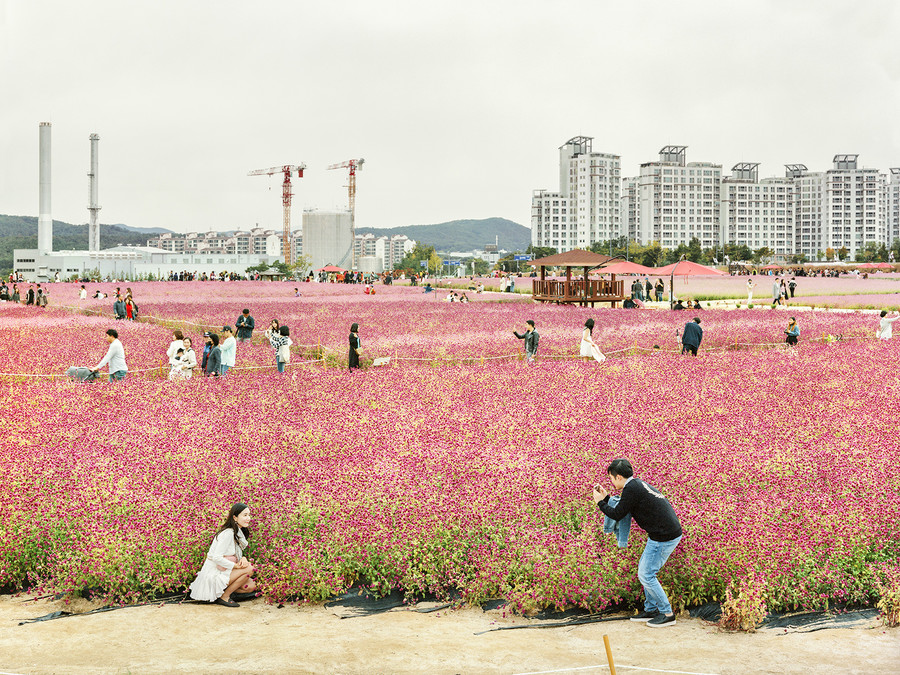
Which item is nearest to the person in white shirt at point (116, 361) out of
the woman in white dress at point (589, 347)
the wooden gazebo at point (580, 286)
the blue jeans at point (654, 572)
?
the woman in white dress at point (589, 347)

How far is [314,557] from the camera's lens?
8.12m

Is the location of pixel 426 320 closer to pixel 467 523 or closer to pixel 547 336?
pixel 547 336

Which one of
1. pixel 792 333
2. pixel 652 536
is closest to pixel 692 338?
pixel 792 333

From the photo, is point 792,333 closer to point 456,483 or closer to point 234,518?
point 456,483

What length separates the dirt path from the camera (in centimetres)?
646

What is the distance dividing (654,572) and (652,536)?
12.3 inches

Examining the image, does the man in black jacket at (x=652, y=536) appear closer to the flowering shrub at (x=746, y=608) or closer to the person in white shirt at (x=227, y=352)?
the flowering shrub at (x=746, y=608)

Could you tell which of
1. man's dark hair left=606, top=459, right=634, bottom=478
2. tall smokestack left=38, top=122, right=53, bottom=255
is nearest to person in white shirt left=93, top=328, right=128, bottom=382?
man's dark hair left=606, top=459, right=634, bottom=478

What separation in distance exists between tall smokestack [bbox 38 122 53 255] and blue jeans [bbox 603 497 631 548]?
152028 millimetres

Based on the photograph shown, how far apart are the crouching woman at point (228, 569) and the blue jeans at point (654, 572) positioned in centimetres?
363

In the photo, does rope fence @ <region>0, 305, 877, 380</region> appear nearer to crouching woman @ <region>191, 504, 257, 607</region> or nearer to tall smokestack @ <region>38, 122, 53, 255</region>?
crouching woman @ <region>191, 504, 257, 607</region>

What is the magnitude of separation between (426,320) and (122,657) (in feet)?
92.9

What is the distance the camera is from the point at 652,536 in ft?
25.2

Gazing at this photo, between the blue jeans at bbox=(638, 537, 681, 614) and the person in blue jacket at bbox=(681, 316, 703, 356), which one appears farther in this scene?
the person in blue jacket at bbox=(681, 316, 703, 356)
